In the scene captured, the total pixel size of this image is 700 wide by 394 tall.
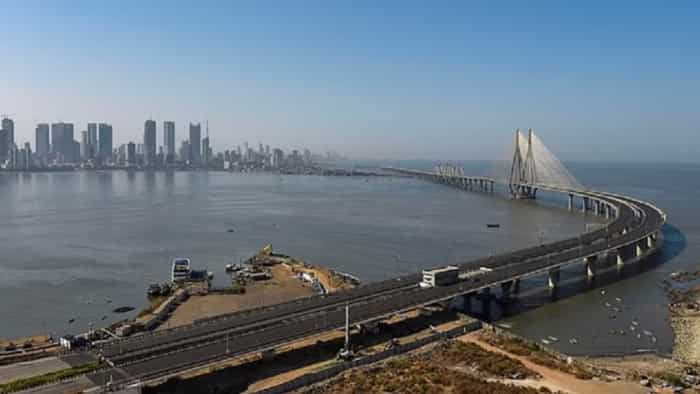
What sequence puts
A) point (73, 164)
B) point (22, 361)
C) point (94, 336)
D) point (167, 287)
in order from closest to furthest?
point (22, 361) < point (94, 336) < point (167, 287) < point (73, 164)

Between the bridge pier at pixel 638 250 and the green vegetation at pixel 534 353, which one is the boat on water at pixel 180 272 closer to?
the green vegetation at pixel 534 353

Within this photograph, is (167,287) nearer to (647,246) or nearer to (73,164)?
(647,246)

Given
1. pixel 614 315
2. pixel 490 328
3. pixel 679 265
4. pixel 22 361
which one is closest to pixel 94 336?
pixel 22 361

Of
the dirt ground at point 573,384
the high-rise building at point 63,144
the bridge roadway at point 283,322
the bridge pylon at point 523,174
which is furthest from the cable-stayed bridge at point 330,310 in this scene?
the high-rise building at point 63,144

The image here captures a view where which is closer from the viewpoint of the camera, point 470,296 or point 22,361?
point 22,361

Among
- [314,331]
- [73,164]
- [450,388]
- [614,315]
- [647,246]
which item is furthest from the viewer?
[73,164]

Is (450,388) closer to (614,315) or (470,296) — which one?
(470,296)
